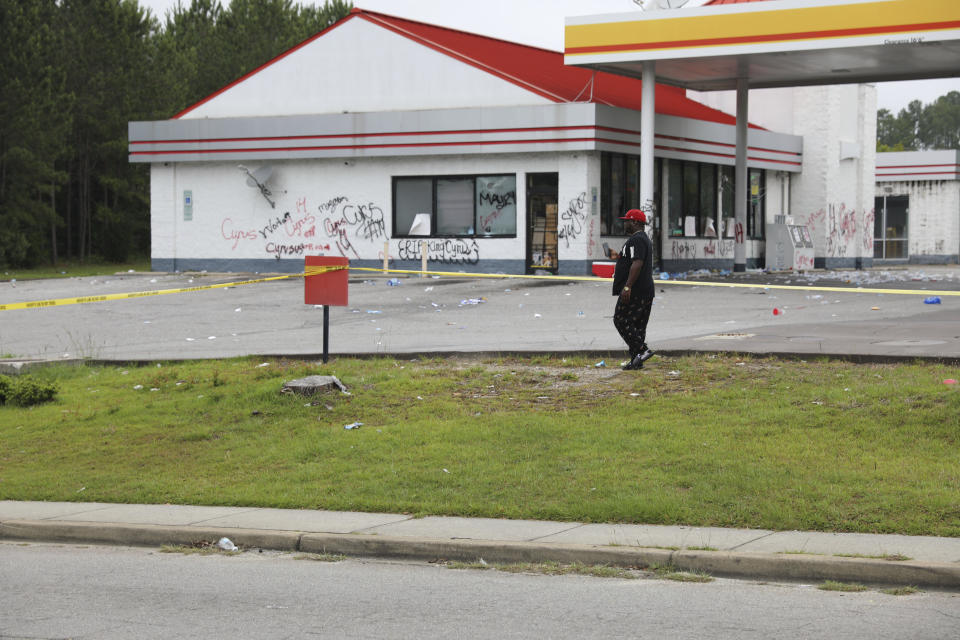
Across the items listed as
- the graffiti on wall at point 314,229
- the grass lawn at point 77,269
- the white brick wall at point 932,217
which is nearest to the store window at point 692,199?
the graffiti on wall at point 314,229

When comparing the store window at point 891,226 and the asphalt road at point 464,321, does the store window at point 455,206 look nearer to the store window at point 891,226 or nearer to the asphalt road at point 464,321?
the asphalt road at point 464,321

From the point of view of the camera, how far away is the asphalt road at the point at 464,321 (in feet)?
52.5

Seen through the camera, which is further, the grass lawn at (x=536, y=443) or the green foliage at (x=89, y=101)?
the green foliage at (x=89, y=101)

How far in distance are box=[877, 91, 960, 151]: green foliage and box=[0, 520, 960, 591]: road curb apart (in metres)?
159

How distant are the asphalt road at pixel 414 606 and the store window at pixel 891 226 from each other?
53691 mm

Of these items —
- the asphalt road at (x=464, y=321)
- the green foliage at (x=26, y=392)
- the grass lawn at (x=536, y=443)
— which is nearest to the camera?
the grass lawn at (x=536, y=443)

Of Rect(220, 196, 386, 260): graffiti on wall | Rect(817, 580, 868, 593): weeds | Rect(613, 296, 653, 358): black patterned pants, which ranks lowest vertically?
Rect(817, 580, 868, 593): weeds

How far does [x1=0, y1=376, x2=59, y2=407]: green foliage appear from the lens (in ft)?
43.4

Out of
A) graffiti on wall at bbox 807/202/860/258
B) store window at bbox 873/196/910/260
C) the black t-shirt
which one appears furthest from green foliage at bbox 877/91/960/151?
the black t-shirt

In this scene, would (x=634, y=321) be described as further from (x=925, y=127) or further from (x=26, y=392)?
(x=925, y=127)

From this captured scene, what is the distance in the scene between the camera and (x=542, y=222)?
3369 cm

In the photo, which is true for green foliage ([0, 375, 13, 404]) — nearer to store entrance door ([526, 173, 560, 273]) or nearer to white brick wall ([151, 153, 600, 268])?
white brick wall ([151, 153, 600, 268])

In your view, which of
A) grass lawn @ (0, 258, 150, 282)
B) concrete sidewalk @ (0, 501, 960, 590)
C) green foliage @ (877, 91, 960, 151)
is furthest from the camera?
green foliage @ (877, 91, 960, 151)

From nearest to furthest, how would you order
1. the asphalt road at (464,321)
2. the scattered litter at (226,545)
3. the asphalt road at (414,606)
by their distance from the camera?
1. the asphalt road at (414,606)
2. the scattered litter at (226,545)
3. the asphalt road at (464,321)
